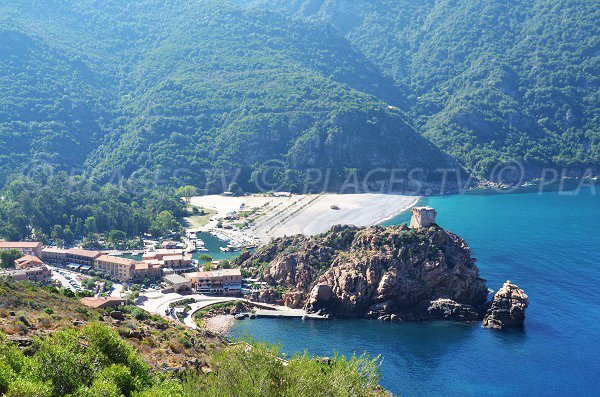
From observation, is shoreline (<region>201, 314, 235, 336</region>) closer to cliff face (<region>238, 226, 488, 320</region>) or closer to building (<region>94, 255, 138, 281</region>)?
cliff face (<region>238, 226, 488, 320</region>)

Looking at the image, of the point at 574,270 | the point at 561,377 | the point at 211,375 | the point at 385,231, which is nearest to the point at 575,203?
the point at 574,270

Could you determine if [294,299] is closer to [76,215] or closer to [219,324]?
[219,324]

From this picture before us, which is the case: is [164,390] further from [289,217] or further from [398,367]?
[289,217]

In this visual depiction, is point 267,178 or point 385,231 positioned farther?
point 267,178

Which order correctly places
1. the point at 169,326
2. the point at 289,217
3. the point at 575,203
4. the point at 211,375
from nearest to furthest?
the point at 211,375
the point at 169,326
the point at 289,217
the point at 575,203

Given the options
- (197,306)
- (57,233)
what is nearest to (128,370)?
(197,306)

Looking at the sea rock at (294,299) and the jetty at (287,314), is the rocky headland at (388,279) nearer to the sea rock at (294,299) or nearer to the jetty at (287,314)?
the sea rock at (294,299)

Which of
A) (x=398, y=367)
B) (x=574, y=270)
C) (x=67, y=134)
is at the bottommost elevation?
(x=398, y=367)

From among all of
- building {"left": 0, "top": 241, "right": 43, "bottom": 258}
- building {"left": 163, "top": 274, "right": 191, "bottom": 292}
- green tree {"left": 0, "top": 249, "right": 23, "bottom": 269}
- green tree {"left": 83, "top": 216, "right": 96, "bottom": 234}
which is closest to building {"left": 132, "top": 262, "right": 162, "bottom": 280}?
building {"left": 163, "top": 274, "right": 191, "bottom": 292}
